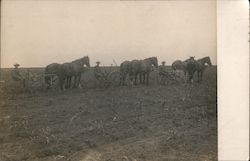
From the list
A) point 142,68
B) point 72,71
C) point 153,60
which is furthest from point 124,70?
point 72,71

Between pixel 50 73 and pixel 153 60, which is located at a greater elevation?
pixel 153 60

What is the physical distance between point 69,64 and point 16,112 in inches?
23.5

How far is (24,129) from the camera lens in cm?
254

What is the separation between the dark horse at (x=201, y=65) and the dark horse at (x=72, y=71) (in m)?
0.94

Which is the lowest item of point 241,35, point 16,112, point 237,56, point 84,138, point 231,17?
point 84,138

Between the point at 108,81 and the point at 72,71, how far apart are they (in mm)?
317

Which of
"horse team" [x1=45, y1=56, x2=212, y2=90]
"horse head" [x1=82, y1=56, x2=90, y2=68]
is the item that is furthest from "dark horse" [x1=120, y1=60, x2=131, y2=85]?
"horse head" [x1=82, y1=56, x2=90, y2=68]

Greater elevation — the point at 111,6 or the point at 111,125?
the point at 111,6

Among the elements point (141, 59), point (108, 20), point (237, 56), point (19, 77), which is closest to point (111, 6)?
point (108, 20)

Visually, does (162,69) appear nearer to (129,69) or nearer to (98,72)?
(129,69)

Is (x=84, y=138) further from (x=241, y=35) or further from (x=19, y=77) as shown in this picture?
(x=241, y=35)

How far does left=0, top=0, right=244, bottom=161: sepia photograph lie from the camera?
2539mm

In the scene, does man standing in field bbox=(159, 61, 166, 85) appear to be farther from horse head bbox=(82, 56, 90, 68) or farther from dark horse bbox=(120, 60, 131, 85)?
horse head bbox=(82, 56, 90, 68)

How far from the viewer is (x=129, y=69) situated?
2613 millimetres
